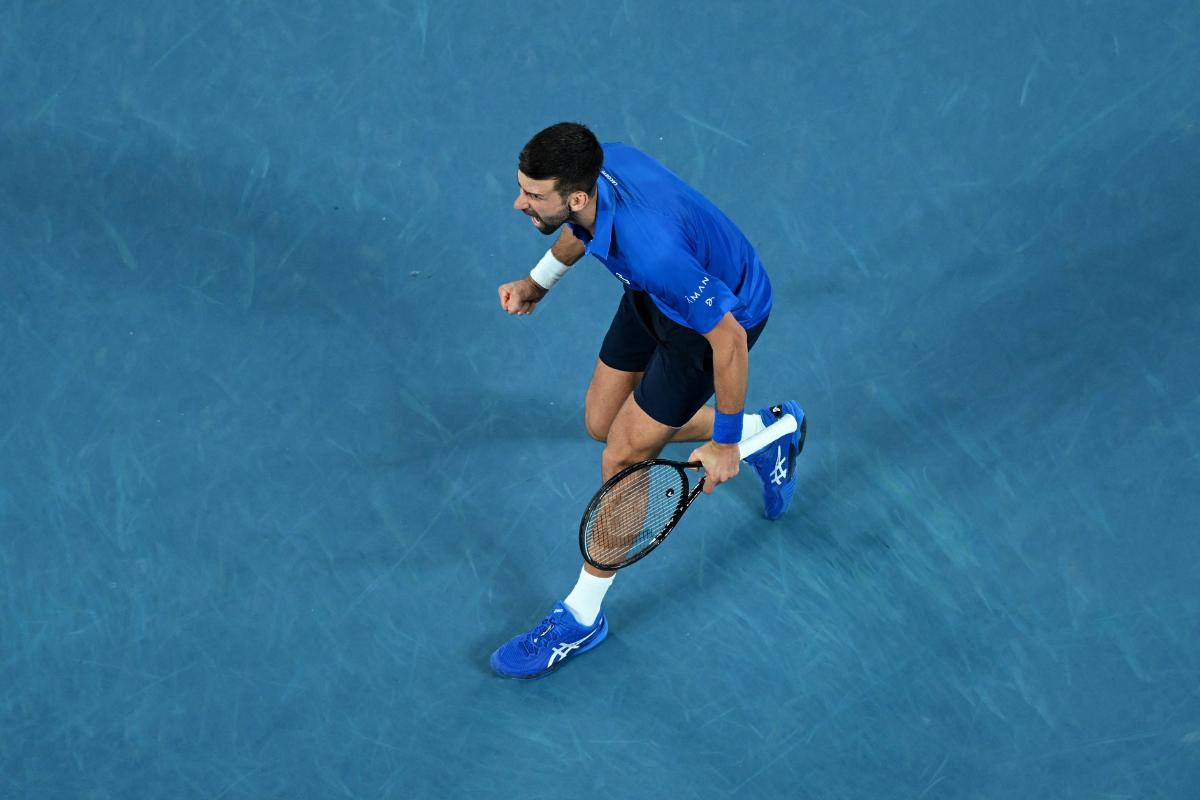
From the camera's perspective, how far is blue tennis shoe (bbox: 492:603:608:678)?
12.3 ft

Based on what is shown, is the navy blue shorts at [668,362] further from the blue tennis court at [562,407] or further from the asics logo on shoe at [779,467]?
the blue tennis court at [562,407]

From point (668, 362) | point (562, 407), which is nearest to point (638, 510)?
point (668, 362)

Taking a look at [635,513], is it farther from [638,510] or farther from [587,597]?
[587,597]

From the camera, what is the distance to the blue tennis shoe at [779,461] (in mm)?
3900

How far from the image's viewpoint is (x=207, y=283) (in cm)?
454

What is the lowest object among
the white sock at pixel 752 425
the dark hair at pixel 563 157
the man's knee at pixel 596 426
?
the man's knee at pixel 596 426

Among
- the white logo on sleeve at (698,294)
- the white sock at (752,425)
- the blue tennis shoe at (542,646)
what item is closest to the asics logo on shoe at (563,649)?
the blue tennis shoe at (542,646)

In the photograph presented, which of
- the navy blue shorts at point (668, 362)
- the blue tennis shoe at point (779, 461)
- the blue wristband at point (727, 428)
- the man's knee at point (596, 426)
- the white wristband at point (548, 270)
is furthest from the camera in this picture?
the man's knee at point (596, 426)

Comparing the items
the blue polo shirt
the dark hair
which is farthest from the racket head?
the dark hair

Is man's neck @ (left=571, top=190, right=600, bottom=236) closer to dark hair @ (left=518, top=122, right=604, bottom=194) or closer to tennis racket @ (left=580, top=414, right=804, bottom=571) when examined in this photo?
dark hair @ (left=518, top=122, right=604, bottom=194)

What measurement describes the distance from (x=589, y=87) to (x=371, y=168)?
0.87 m

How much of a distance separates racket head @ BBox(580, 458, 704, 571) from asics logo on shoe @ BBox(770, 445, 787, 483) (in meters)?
0.38

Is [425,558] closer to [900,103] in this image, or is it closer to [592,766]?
[592,766]

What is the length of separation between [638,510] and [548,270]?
70 cm
